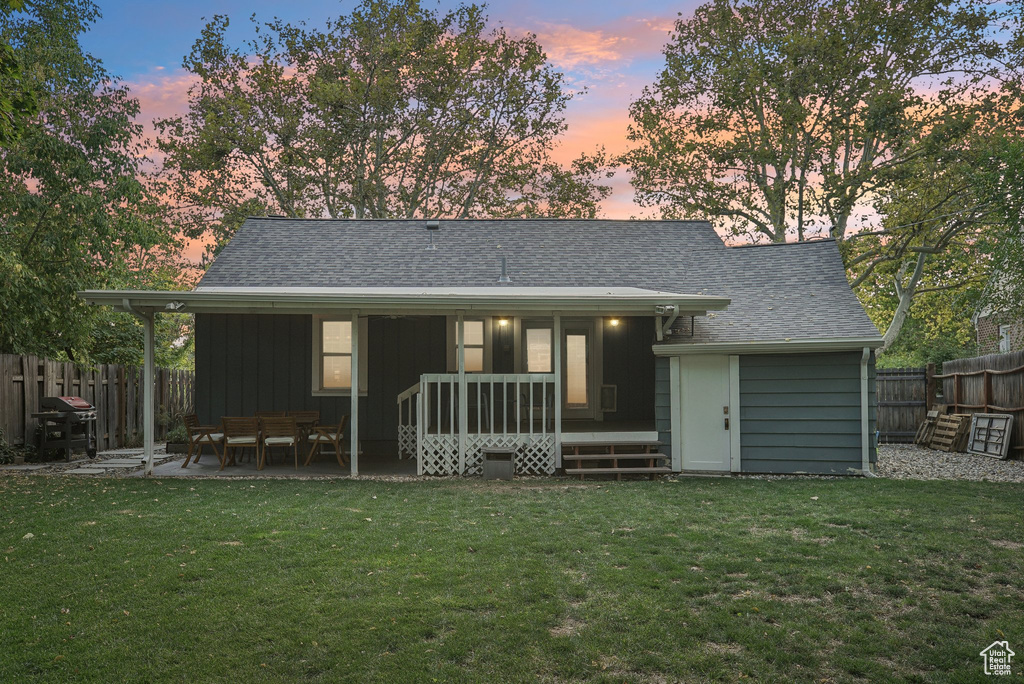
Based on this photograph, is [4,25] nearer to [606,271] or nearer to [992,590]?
[606,271]

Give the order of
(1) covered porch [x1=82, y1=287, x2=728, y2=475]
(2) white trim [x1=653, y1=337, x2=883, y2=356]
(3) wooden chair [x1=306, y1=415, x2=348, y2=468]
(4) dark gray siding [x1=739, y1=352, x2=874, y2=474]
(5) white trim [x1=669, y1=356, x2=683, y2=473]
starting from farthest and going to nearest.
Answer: (3) wooden chair [x1=306, y1=415, x2=348, y2=468] < (5) white trim [x1=669, y1=356, x2=683, y2=473] < (1) covered porch [x1=82, y1=287, x2=728, y2=475] < (4) dark gray siding [x1=739, y1=352, x2=874, y2=474] < (2) white trim [x1=653, y1=337, x2=883, y2=356]

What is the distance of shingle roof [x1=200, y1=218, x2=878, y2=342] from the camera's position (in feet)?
36.3

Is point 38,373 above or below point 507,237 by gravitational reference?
below

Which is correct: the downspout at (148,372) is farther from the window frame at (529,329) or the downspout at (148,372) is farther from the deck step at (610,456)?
the window frame at (529,329)

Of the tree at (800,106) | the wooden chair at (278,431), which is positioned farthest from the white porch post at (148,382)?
the tree at (800,106)

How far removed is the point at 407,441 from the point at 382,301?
3.23 m

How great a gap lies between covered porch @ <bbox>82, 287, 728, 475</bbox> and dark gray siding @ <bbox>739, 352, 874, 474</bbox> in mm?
1369

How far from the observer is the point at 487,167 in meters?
23.5

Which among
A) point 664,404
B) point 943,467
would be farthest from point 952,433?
point 664,404

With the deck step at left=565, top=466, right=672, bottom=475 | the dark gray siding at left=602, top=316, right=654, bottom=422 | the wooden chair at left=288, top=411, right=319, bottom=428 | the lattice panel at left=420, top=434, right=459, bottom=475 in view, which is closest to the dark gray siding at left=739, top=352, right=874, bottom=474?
the deck step at left=565, top=466, right=672, bottom=475

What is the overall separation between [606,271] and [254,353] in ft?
21.1

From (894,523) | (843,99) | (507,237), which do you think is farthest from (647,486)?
(843,99)

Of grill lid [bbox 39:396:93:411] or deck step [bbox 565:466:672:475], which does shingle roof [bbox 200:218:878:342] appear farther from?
grill lid [bbox 39:396:93:411]

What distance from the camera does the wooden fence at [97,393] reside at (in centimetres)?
1027
